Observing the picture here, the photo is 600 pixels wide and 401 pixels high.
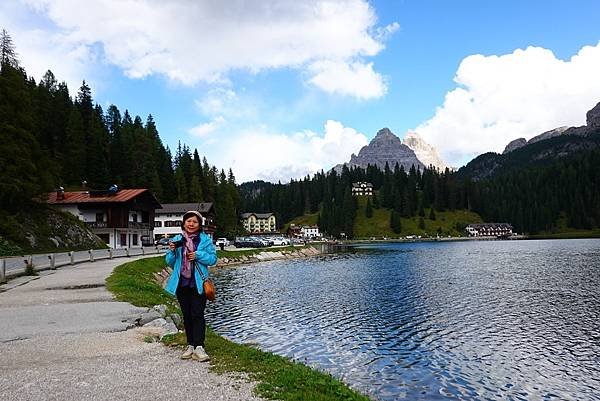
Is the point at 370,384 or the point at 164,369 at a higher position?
the point at 164,369

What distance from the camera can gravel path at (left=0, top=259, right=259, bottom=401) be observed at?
27.9ft

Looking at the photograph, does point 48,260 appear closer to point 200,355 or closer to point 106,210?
point 200,355

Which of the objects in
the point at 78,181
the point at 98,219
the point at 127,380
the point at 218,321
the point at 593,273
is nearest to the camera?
the point at 127,380

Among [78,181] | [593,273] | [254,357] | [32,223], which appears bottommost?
[593,273]

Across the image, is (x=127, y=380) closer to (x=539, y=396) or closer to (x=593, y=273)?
(x=539, y=396)

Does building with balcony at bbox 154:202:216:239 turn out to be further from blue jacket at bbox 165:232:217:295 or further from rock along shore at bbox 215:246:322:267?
blue jacket at bbox 165:232:217:295

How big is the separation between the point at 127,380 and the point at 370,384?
854cm

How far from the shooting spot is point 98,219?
263ft

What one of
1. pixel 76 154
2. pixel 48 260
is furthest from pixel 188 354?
pixel 76 154

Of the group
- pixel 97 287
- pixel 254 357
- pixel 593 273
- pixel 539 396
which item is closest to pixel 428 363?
pixel 539 396

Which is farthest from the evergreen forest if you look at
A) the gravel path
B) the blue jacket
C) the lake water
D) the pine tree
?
the blue jacket

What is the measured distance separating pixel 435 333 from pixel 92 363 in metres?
16.9

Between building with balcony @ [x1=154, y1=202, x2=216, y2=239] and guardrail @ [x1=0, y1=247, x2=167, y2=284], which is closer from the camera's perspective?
guardrail @ [x1=0, y1=247, x2=167, y2=284]

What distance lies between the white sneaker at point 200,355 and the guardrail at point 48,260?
23.8m
